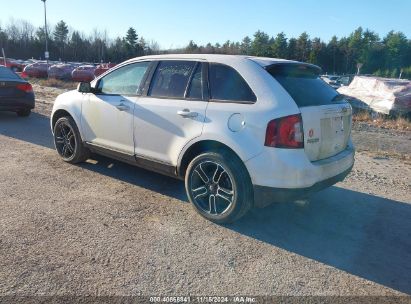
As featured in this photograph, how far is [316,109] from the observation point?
368cm

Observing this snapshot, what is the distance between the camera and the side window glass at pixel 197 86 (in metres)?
4.05

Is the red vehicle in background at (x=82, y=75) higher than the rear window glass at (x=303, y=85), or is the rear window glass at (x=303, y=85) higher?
the rear window glass at (x=303, y=85)

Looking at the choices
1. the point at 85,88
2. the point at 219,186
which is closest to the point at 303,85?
the point at 219,186

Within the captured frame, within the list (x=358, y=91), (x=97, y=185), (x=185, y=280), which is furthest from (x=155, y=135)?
(x=358, y=91)

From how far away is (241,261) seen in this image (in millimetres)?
3234

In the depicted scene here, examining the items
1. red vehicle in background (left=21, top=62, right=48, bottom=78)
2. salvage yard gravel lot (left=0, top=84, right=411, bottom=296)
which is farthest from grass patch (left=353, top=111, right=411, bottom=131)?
red vehicle in background (left=21, top=62, right=48, bottom=78)

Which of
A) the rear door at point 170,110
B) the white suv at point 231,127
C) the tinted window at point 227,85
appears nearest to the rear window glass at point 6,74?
the white suv at point 231,127

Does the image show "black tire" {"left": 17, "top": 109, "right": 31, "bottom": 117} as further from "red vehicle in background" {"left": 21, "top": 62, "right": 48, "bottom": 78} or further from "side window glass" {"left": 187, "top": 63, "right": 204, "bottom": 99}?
"red vehicle in background" {"left": 21, "top": 62, "right": 48, "bottom": 78}

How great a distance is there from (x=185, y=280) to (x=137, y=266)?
1.48 feet

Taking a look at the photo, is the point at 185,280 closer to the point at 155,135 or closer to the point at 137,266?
the point at 137,266

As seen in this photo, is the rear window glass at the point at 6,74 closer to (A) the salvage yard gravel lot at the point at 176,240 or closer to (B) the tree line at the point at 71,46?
(A) the salvage yard gravel lot at the point at 176,240

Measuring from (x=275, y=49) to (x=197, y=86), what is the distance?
88.6 m

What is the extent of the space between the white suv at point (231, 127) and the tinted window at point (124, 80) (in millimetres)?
17

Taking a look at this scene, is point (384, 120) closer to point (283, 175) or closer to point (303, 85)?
point (303, 85)
